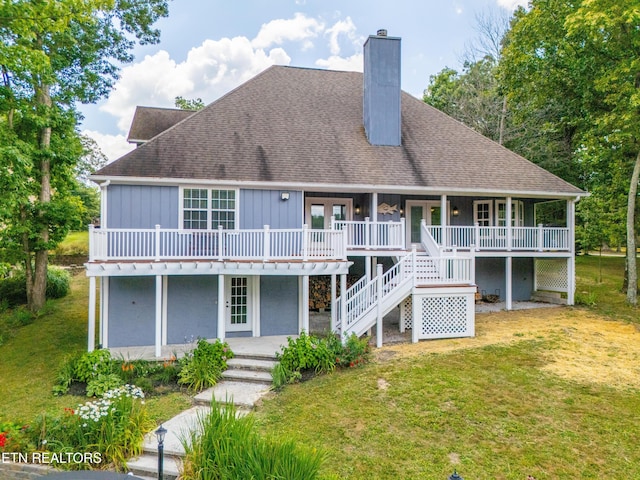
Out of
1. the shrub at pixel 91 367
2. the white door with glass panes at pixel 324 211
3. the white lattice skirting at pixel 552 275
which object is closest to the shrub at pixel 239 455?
the shrub at pixel 91 367

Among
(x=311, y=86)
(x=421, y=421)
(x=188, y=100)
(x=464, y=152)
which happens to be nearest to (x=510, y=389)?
(x=421, y=421)

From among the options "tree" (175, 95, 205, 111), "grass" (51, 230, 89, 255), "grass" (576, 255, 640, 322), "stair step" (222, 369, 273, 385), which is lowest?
"stair step" (222, 369, 273, 385)

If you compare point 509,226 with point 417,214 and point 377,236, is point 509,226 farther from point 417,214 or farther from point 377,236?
point 377,236

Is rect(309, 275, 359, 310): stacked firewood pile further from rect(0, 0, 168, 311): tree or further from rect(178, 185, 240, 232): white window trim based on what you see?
rect(0, 0, 168, 311): tree

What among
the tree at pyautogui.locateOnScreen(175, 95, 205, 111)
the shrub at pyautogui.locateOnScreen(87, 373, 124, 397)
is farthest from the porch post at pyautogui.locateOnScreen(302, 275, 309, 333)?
the tree at pyautogui.locateOnScreen(175, 95, 205, 111)

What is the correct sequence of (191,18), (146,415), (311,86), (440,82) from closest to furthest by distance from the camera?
(146,415), (311,86), (191,18), (440,82)

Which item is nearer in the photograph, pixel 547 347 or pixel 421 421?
pixel 421 421

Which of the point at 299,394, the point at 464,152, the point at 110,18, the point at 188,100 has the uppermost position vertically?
the point at 188,100

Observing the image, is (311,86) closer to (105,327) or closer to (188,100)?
(105,327)

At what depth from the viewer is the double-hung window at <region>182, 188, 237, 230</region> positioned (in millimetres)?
10945

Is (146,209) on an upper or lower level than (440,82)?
lower

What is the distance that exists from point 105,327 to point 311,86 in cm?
1168

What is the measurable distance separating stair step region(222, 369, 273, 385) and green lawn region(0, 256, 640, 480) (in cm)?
70

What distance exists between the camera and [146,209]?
1061 cm
